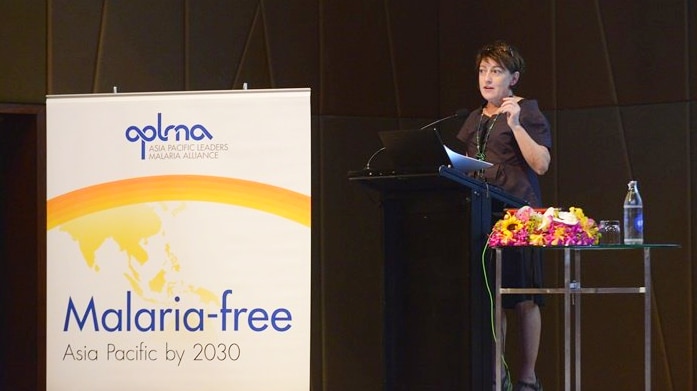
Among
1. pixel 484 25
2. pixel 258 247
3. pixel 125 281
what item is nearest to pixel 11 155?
pixel 125 281

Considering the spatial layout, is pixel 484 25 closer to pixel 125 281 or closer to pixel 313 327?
pixel 313 327

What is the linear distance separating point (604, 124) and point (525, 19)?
727mm

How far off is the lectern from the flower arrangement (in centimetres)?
14

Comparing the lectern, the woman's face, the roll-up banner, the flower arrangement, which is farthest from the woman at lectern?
the roll-up banner

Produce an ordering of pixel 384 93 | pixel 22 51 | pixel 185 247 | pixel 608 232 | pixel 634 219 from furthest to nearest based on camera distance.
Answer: pixel 384 93 → pixel 22 51 → pixel 185 247 → pixel 634 219 → pixel 608 232

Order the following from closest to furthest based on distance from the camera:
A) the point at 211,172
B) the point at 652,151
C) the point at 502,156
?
1. the point at 502,156
2. the point at 211,172
3. the point at 652,151

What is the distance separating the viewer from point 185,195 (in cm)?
406

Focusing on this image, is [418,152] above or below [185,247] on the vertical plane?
above

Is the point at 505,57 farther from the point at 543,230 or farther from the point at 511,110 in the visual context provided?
the point at 543,230

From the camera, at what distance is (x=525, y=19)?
210 inches

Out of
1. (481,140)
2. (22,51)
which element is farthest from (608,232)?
(22,51)

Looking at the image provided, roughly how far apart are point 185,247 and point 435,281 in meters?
1.15

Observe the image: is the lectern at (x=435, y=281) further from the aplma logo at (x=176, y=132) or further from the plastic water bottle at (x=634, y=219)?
the aplma logo at (x=176, y=132)

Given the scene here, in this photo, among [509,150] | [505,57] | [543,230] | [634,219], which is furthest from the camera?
[509,150]
